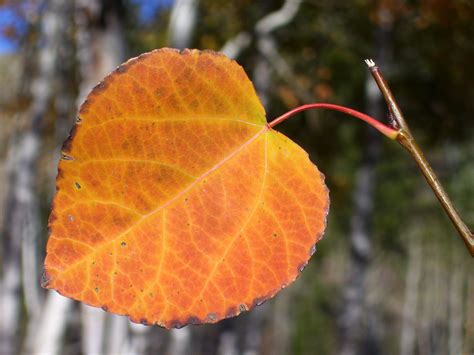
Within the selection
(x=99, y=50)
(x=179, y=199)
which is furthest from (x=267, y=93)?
(x=179, y=199)

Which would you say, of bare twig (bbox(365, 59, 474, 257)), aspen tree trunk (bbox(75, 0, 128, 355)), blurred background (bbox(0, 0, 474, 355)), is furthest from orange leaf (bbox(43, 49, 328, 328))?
aspen tree trunk (bbox(75, 0, 128, 355))

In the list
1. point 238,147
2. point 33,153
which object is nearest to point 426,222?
point 33,153

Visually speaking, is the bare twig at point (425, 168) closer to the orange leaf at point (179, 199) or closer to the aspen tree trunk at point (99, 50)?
the orange leaf at point (179, 199)

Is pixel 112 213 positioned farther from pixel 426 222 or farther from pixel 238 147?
pixel 426 222

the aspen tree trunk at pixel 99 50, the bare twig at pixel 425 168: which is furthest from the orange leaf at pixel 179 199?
the aspen tree trunk at pixel 99 50

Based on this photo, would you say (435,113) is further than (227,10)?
Yes

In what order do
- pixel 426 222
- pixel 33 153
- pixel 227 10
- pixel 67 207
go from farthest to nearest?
pixel 426 222 < pixel 227 10 < pixel 33 153 < pixel 67 207

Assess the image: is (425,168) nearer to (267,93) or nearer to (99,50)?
(99,50)
